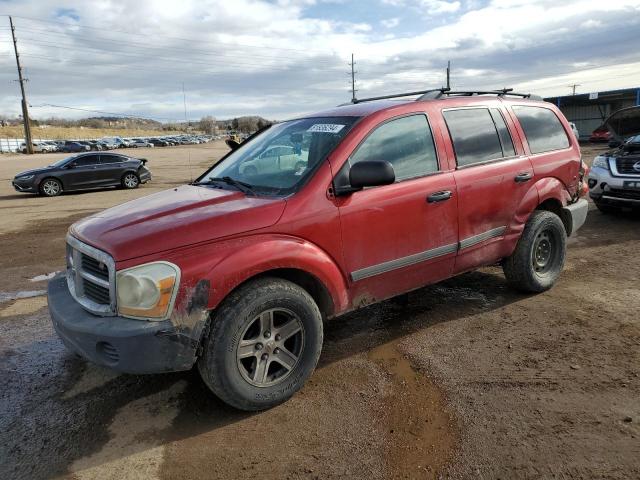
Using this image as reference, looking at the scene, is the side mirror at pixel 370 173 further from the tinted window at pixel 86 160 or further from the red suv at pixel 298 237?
the tinted window at pixel 86 160

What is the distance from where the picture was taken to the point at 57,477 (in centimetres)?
263

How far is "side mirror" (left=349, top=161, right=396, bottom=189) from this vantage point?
325cm

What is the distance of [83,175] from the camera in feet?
55.7

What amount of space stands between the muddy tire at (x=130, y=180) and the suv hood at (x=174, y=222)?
15.5 metres

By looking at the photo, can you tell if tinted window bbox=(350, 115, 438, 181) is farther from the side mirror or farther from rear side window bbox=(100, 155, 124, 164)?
rear side window bbox=(100, 155, 124, 164)

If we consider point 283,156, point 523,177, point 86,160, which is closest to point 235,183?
point 283,156

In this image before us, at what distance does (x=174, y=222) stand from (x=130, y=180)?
644 inches

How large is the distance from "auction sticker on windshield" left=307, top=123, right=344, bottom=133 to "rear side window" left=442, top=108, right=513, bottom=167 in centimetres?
98

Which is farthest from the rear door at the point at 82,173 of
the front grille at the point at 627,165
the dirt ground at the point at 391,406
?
the front grille at the point at 627,165

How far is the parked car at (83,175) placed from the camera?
16117mm

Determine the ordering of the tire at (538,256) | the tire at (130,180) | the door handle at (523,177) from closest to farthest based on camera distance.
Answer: the door handle at (523,177) → the tire at (538,256) → the tire at (130,180)

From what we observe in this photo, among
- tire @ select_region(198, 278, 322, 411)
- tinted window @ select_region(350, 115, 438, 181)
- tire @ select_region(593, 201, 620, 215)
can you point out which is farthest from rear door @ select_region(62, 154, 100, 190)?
tire @ select_region(198, 278, 322, 411)

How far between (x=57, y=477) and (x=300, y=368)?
1461mm

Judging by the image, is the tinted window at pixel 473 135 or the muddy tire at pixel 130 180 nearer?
the tinted window at pixel 473 135
